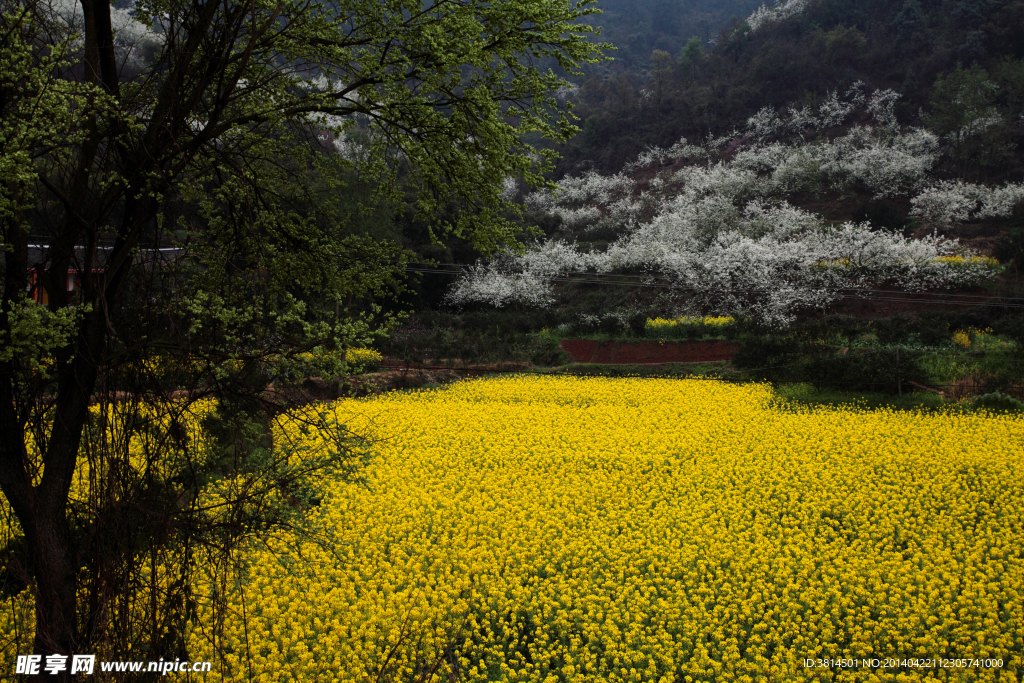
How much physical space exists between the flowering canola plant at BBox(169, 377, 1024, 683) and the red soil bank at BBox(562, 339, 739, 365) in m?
11.9

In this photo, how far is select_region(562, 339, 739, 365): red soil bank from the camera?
2312 centimetres

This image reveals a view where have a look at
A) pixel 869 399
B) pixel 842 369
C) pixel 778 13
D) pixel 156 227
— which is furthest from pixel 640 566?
pixel 778 13

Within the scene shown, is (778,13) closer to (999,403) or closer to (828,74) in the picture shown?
(828,74)

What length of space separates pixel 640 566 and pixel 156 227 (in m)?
5.53

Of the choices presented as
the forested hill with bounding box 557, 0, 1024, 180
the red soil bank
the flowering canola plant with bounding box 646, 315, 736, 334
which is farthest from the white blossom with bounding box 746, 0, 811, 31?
the red soil bank

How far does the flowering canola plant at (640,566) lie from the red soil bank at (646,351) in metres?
11.9

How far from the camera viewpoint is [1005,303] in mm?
20453

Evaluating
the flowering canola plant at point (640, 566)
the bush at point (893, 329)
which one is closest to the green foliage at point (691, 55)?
the bush at point (893, 329)

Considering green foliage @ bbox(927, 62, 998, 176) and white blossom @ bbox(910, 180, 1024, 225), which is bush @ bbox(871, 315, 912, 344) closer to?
white blossom @ bbox(910, 180, 1024, 225)

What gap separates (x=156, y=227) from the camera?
4.06 m

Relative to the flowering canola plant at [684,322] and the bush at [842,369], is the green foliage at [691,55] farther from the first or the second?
the bush at [842,369]

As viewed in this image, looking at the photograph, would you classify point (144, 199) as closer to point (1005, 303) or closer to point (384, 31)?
point (384, 31)

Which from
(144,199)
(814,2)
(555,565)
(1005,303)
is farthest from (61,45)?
(814,2)

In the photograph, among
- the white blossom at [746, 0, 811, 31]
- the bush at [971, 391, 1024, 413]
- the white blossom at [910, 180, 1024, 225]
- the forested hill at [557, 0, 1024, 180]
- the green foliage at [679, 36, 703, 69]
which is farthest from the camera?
the green foliage at [679, 36, 703, 69]
